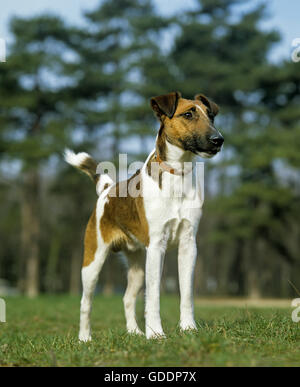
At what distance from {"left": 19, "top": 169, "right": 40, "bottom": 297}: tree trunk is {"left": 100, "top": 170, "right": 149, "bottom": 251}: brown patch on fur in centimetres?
1957

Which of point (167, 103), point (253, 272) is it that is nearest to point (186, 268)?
point (167, 103)

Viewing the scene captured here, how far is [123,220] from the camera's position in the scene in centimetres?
557

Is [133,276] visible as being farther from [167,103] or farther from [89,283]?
[167,103]

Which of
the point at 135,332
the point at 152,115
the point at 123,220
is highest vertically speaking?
the point at 152,115

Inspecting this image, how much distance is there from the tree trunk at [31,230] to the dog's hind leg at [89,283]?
19356mm

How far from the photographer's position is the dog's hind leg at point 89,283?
6016 mm

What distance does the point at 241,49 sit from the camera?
30.0 metres

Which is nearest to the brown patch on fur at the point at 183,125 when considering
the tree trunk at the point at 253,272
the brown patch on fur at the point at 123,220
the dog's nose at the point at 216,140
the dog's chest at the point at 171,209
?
the dog's nose at the point at 216,140

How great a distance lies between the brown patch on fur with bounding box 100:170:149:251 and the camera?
17.0 feet

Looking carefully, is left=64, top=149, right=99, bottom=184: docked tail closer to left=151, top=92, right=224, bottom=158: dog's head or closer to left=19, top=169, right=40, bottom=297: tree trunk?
left=151, top=92, right=224, bottom=158: dog's head

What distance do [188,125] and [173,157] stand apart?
38cm

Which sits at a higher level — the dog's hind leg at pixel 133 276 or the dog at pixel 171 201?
the dog at pixel 171 201
